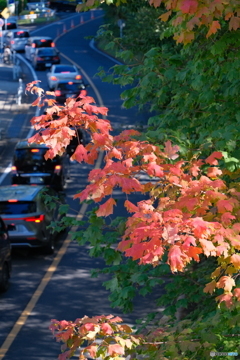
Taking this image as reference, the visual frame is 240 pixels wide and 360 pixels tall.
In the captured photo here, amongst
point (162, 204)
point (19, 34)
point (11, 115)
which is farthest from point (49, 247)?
point (19, 34)

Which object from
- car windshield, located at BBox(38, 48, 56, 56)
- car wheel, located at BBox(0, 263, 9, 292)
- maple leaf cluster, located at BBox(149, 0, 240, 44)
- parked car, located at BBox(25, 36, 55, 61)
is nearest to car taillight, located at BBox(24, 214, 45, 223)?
car wheel, located at BBox(0, 263, 9, 292)

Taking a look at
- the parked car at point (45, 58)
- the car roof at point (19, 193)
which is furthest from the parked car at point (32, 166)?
the parked car at point (45, 58)

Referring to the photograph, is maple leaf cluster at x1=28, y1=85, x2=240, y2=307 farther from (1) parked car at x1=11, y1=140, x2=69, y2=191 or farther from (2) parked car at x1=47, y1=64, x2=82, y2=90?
(2) parked car at x1=47, y1=64, x2=82, y2=90

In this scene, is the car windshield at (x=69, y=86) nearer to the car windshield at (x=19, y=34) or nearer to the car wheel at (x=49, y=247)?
the car wheel at (x=49, y=247)

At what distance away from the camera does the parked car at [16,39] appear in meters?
57.0

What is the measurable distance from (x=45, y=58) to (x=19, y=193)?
106ft

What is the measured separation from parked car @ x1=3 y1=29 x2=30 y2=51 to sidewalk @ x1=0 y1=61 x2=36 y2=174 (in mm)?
10700

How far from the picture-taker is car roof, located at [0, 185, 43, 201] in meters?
16.0

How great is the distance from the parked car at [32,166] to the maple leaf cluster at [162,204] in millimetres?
14779

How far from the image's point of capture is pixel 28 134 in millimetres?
30922

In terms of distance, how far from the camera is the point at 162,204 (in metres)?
5.86

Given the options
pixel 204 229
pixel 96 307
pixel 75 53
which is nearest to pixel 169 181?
pixel 204 229

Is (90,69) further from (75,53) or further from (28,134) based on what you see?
(28,134)

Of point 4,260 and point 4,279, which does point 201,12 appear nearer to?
point 4,260
